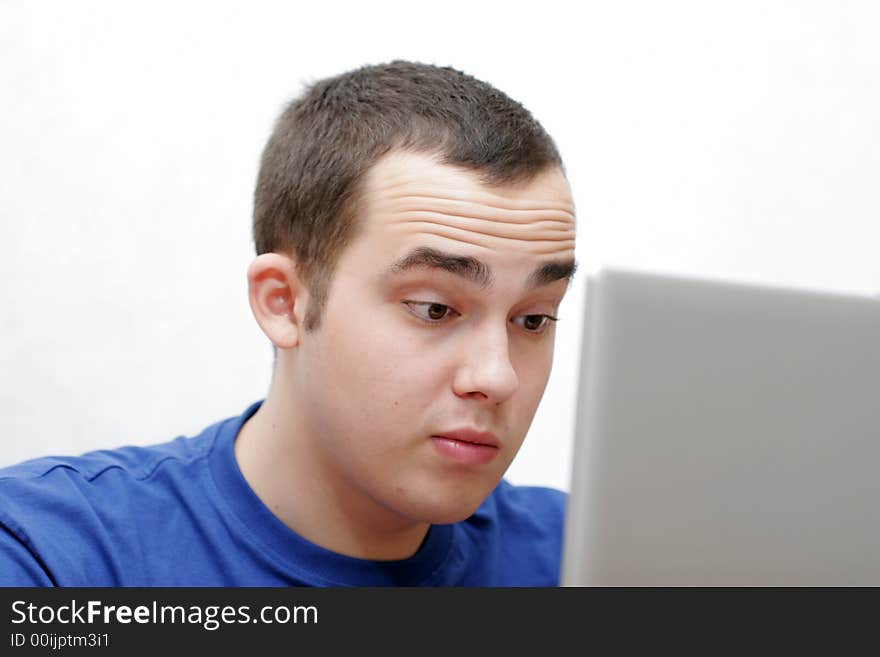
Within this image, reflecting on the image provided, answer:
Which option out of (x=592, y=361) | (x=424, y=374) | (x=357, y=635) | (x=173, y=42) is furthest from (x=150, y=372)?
(x=592, y=361)

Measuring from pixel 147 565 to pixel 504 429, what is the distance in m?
0.47

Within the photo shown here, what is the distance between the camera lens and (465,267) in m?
1.09

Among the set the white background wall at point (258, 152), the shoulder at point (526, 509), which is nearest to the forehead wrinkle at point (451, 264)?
the shoulder at point (526, 509)

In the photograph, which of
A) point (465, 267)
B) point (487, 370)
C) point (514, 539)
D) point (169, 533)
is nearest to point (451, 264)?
point (465, 267)

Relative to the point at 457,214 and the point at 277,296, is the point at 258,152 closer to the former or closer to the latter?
the point at 277,296

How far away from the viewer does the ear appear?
1.25 metres

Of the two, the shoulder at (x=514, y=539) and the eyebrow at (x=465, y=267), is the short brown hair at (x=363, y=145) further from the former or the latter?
the shoulder at (x=514, y=539)

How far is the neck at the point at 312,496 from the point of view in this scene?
1.27m

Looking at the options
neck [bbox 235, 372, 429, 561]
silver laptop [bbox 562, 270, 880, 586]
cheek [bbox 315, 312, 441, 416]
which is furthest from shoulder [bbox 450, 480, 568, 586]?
silver laptop [bbox 562, 270, 880, 586]

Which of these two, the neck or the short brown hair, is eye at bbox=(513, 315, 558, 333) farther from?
the neck

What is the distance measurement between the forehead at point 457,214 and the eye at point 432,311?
63 mm

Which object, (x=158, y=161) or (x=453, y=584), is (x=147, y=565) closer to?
(x=453, y=584)

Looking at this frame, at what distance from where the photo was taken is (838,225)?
6.79ft

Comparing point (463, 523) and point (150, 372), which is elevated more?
point (150, 372)
